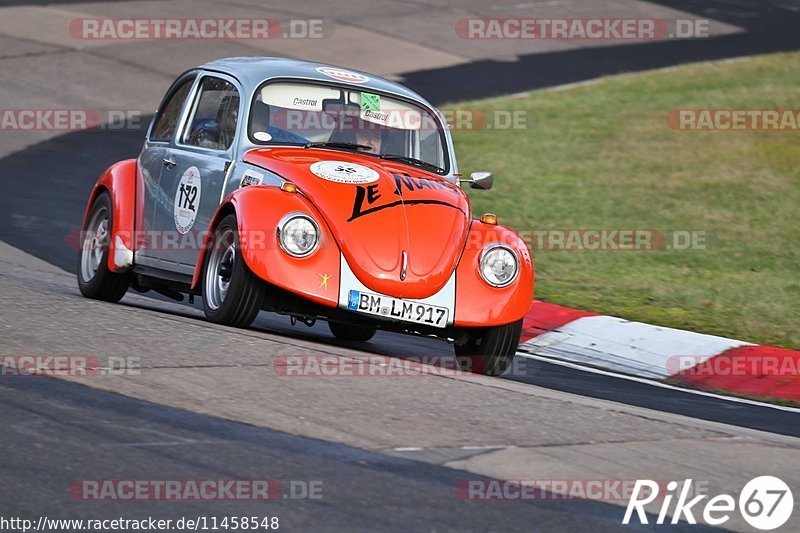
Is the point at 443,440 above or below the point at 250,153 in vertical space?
below

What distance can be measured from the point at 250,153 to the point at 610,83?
44.7 feet

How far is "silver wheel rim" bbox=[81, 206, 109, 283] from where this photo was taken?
31.0ft

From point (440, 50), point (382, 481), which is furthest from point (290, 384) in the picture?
point (440, 50)

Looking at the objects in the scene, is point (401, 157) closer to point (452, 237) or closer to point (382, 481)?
point (452, 237)

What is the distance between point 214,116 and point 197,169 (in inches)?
16.6

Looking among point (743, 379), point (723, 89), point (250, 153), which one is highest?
point (723, 89)

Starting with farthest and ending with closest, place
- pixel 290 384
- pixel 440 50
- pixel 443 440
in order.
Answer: pixel 440 50, pixel 290 384, pixel 443 440

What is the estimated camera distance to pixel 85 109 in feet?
60.4

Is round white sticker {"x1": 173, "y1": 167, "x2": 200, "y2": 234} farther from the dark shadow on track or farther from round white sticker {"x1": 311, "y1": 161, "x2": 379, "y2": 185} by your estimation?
the dark shadow on track

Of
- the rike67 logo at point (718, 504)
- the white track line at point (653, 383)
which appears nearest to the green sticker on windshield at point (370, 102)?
the white track line at point (653, 383)

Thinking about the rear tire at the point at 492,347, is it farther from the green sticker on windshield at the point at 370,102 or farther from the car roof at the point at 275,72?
the car roof at the point at 275,72

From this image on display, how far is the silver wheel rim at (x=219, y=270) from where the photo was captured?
7.76 metres

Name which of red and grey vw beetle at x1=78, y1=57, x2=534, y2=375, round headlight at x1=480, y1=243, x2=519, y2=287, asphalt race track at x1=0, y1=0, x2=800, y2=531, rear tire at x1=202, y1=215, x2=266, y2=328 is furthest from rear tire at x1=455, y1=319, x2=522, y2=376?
rear tire at x1=202, y1=215, x2=266, y2=328

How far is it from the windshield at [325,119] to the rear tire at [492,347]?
1348 mm
